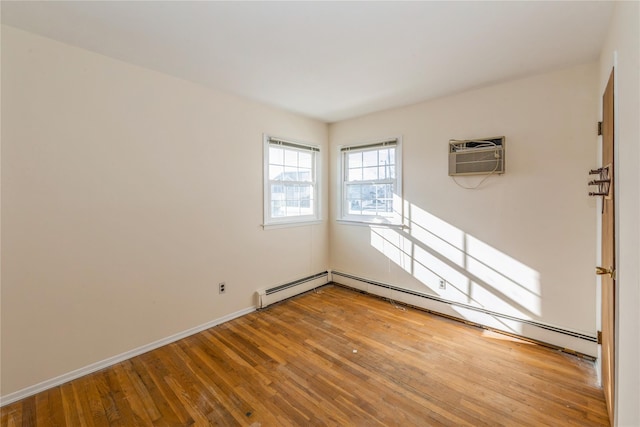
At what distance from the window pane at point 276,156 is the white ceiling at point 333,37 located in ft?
2.97

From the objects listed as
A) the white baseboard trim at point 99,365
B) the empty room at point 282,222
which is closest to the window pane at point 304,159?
the empty room at point 282,222

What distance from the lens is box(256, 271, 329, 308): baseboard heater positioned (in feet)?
11.0

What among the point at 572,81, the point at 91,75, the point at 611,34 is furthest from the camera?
the point at 572,81

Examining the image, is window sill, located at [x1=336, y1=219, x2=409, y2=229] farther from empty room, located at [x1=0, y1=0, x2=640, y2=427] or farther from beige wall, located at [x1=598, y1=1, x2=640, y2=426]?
beige wall, located at [x1=598, y1=1, x2=640, y2=426]

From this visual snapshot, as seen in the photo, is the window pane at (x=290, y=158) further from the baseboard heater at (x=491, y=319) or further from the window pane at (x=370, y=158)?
the baseboard heater at (x=491, y=319)

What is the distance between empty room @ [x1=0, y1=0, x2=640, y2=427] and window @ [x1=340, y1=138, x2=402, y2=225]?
5.4 inches

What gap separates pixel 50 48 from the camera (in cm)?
197

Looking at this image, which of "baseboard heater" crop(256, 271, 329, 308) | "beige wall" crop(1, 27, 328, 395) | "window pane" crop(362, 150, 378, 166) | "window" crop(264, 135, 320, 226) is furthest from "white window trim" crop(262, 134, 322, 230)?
"baseboard heater" crop(256, 271, 329, 308)

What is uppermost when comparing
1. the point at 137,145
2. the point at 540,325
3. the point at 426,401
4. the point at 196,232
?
the point at 137,145

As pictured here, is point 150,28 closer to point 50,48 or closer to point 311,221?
point 50,48

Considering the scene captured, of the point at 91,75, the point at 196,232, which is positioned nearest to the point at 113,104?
the point at 91,75

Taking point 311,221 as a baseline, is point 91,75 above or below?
above

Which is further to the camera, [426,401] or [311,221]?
[311,221]

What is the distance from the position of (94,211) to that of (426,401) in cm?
286
